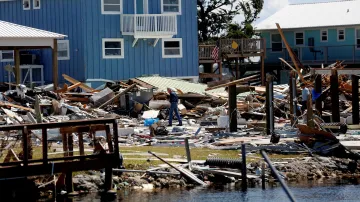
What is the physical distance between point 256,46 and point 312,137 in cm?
3517

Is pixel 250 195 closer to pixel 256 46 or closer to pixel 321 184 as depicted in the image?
pixel 321 184

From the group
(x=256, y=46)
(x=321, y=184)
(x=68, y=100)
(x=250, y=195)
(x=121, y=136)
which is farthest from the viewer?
(x=256, y=46)

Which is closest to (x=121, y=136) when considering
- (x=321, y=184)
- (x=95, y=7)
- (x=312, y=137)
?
(x=312, y=137)

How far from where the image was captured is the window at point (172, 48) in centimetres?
5941

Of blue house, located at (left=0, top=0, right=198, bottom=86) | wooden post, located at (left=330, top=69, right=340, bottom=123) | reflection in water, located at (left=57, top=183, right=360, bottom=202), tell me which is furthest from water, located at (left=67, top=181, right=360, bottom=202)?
blue house, located at (left=0, top=0, right=198, bottom=86)

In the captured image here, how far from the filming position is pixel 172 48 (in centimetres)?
5966

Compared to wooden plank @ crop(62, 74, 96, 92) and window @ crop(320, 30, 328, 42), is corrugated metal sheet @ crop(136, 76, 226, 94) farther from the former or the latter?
window @ crop(320, 30, 328, 42)

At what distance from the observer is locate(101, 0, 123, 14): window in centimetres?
5678

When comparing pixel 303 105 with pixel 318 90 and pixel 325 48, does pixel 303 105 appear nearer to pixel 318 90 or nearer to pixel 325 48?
pixel 318 90

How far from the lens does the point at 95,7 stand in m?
56.5

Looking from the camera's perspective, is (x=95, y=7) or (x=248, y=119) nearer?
(x=248, y=119)

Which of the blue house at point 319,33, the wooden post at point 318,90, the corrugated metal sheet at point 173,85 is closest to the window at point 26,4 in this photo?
the corrugated metal sheet at point 173,85

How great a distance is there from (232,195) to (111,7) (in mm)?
31523

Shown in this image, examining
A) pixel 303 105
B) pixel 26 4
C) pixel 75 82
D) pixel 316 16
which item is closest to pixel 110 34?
pixel 75 82
